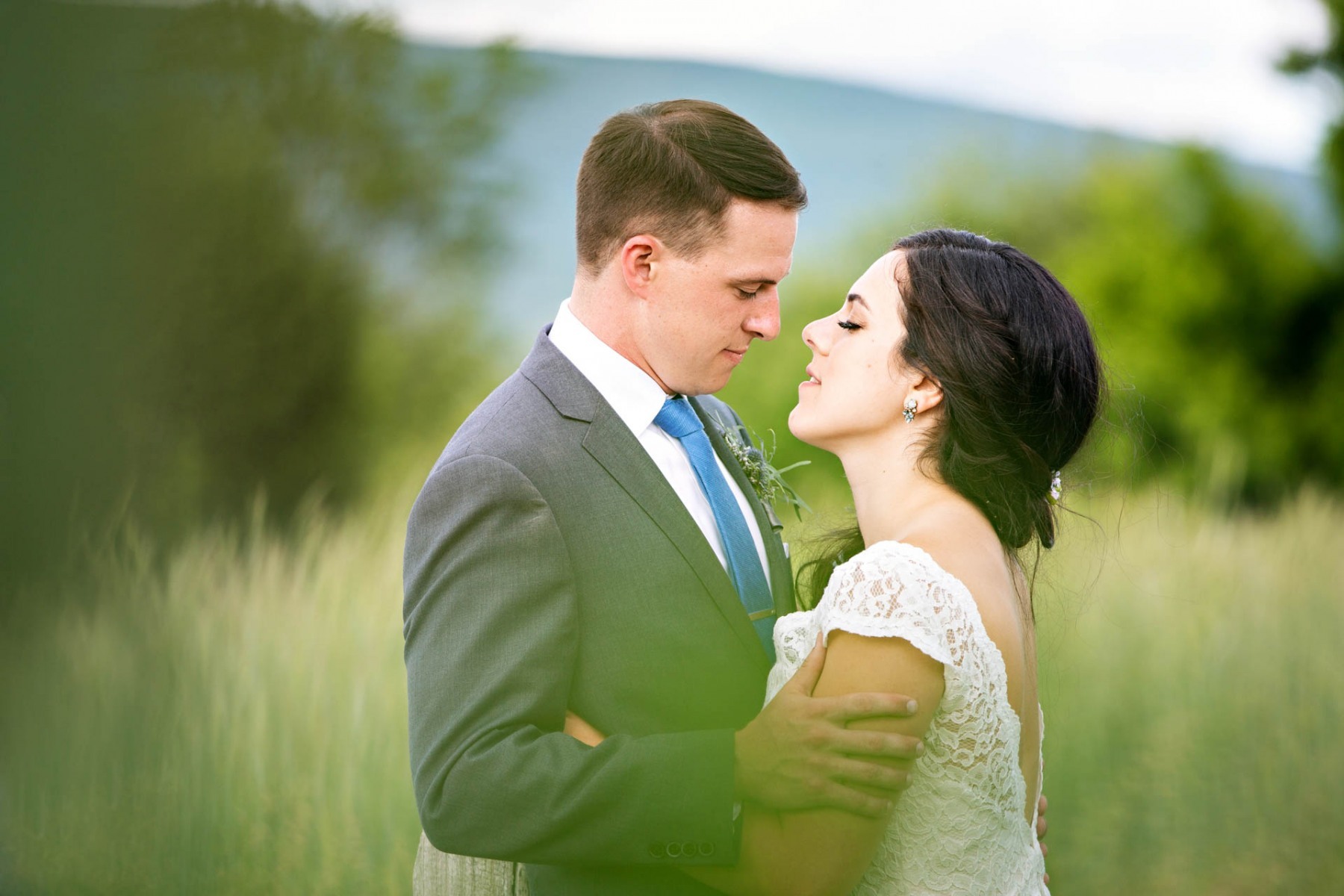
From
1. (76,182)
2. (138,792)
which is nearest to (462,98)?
(76,182)

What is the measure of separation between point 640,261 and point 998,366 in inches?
33.7

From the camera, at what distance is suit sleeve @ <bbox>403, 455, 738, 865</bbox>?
192 cm

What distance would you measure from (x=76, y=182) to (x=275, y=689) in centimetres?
230

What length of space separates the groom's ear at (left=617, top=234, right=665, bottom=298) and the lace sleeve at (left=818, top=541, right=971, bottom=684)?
2.93 ft

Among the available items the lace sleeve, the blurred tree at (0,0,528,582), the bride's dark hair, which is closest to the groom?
the lace sleeve

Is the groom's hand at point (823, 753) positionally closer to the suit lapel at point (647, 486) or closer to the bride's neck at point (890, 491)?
the suit lapel at point (647, 486)

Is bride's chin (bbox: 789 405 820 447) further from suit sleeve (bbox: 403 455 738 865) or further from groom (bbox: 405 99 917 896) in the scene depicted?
suit sleeve (bbox: 403 455 738 865)

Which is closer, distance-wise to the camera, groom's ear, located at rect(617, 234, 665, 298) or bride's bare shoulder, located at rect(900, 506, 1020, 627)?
bride's bare shoulder, located at rect(900, 506, 1020, 627)

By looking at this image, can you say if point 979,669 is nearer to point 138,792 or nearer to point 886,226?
point 138,792

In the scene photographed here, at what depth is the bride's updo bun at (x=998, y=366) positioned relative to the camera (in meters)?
2.27

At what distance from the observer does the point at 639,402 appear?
2.47 metres

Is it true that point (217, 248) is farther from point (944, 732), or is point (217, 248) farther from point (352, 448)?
point (944, 732)

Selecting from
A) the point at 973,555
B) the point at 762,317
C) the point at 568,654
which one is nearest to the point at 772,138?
the point at 762,317

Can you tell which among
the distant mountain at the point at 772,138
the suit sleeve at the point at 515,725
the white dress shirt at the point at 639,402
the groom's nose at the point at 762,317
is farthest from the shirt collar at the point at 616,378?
the distant mountain at the point at 772,138
